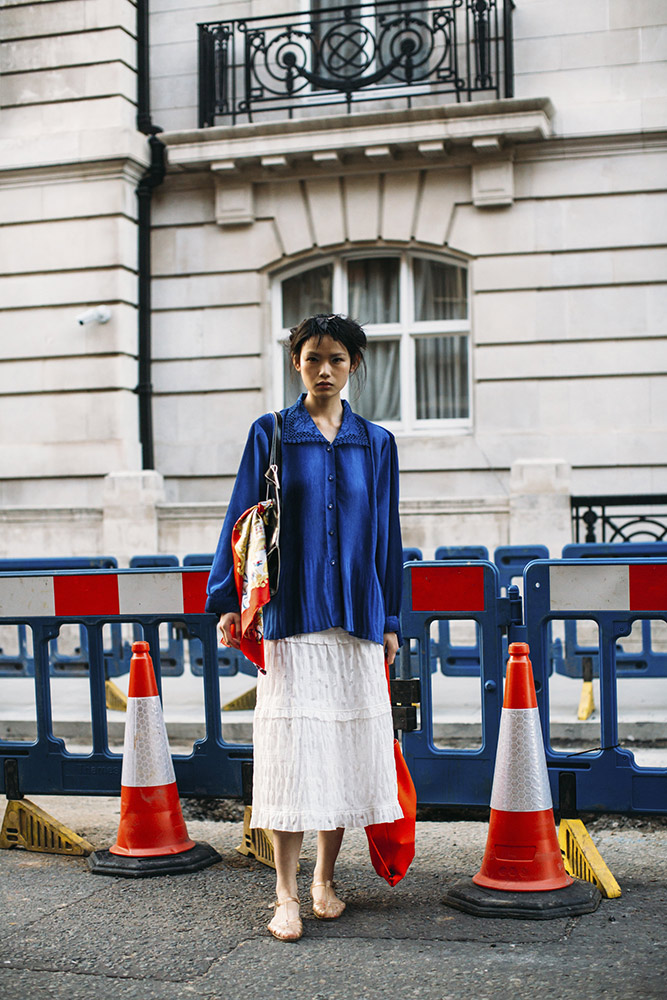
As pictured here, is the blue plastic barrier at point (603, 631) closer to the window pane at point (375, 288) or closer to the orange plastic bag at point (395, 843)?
the orange plastic bag at point (395, 843)

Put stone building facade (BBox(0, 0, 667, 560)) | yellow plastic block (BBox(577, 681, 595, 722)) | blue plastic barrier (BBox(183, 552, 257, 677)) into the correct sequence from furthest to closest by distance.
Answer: stone building facade (BBox(0, 0, 667, 560)), blue plastic barrier (BBox(183, 552, 257, 677)), yellow plastic block (BBox(577, 681, 595, 722))

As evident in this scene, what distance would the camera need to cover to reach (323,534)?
4223 millimetres

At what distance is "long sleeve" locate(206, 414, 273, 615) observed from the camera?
14.0 feet

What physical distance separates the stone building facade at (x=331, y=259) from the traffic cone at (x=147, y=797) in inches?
310

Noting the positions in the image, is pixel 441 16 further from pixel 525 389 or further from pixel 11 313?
pixel 11 313

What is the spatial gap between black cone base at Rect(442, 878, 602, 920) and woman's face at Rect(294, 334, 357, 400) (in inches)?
74.6

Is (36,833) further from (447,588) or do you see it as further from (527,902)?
(527,902)

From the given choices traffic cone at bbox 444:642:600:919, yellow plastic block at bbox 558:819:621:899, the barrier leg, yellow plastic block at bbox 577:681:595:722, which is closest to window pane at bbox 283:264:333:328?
the barrier leg

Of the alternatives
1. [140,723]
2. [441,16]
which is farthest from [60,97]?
[140,723]

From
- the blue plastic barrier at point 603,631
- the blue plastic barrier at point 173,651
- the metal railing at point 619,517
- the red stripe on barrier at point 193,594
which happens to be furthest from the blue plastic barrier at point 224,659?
the metal railing at point 619,517

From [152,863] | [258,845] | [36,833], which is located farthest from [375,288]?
[152,863]

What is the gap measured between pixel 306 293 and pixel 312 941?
1163cm

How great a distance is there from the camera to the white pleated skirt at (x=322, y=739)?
4078 mm

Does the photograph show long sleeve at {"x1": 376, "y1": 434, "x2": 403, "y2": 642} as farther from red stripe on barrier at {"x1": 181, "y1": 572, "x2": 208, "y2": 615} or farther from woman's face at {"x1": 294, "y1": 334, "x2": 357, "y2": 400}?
red stripe on barrier at {"x1": 181, "y1": 572, "x2": 208, "y2": 615}
